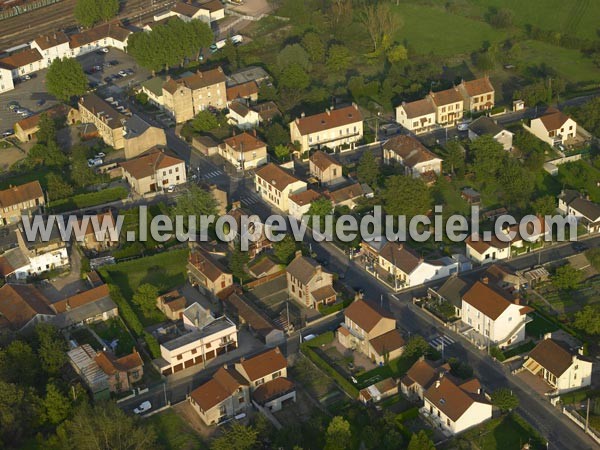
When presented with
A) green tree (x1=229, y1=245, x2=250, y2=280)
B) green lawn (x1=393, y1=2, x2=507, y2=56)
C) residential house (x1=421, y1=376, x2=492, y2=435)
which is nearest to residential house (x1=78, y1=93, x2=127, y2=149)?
green tree (x1=229, y1=245, x2=250, y2=280)

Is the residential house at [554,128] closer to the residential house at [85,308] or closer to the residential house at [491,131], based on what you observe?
the residential house at [491,131]

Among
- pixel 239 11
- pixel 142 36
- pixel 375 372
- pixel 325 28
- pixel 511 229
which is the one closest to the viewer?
pixel 375 372

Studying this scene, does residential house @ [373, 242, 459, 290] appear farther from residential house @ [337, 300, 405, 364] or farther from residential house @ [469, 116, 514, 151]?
residential house @ [469, 116, 514, 151]

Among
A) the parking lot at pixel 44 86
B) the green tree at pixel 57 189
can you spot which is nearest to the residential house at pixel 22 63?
the parking lot at pixel 44 86

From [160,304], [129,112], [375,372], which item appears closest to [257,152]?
[129,112]

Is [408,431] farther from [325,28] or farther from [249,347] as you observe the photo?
[325,28]
